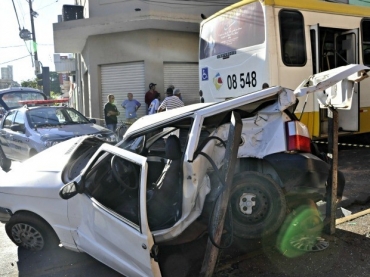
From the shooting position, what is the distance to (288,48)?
684 cm

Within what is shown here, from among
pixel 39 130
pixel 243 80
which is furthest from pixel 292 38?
pixel 39 130

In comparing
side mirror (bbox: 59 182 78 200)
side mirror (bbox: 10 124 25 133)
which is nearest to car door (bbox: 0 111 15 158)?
side mirror (bbox: 10 124 25 133)

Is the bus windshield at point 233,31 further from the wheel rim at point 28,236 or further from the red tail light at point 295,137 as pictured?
the wheel rim at point 28,236

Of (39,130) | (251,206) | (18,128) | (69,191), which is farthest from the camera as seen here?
(18,128)

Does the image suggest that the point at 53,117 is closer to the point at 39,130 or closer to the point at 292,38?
the point at 39,130

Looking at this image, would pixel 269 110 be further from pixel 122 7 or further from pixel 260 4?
pixel 122 7

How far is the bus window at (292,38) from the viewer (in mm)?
6734

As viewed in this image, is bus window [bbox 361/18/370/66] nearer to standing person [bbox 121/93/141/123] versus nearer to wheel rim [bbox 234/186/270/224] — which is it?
wheel rim [bbox 234/186/270/224]

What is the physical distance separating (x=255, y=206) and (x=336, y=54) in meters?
5.70

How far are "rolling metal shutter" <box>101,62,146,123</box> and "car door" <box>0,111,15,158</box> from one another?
4702mm

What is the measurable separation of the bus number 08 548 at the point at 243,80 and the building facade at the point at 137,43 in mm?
5071

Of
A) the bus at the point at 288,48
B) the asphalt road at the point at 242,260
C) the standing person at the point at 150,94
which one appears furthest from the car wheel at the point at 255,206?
the standing person at the point at 150,94

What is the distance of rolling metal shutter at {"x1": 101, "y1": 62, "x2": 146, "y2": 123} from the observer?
519 inches

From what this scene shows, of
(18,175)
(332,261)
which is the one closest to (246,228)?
(332,261)
